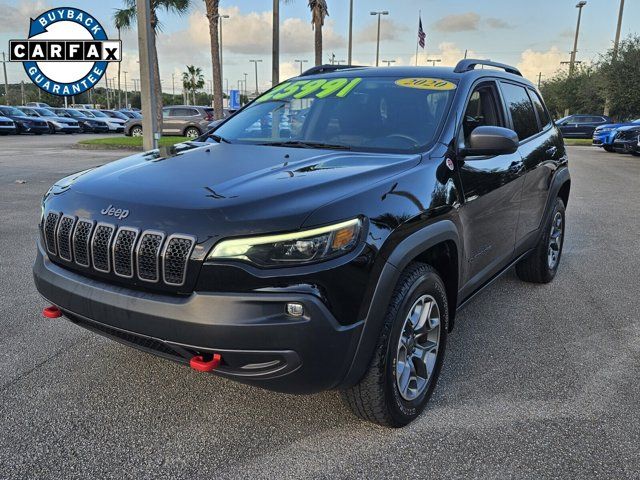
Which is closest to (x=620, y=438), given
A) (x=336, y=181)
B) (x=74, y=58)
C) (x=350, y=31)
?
(x=336, y=181)

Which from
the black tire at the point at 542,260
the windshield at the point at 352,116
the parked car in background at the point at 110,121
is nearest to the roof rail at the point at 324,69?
the windshield at the point at 352,116

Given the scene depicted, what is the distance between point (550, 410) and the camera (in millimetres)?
2941

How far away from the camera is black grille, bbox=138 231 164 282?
2.29 meters

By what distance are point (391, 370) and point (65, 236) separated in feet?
5.36

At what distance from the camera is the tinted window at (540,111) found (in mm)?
4859

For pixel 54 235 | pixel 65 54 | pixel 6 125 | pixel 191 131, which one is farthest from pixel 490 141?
pixel 6 125

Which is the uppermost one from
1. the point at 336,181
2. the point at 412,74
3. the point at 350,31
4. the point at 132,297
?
the point at 350,31

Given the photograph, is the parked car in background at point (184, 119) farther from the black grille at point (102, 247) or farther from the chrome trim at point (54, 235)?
the black grille at point (102, 247)

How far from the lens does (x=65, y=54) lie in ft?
39.1

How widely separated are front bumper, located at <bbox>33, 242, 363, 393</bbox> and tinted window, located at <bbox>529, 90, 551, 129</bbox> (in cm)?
342

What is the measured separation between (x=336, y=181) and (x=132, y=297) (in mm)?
999

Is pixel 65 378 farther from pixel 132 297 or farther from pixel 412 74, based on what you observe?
pixel 412 74

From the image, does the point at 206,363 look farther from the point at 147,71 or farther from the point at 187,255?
the point at 147,71

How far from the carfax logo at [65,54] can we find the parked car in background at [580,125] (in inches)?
1043
